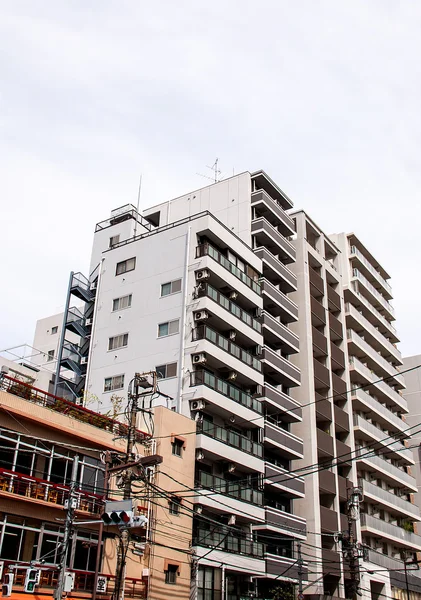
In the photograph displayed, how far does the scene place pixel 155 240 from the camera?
50531mm

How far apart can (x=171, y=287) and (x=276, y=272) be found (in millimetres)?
12283

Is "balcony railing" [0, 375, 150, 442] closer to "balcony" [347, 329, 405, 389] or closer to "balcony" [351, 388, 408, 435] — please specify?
"balcony" [351, 388, 408, 435]

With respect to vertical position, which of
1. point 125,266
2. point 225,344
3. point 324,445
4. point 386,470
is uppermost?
point 125,266

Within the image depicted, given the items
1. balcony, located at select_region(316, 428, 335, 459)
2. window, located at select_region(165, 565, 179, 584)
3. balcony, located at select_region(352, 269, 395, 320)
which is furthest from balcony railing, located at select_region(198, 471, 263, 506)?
balcony, located at select_region(352, 269, 395, 320)

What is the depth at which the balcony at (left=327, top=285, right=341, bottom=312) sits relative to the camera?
221 ft

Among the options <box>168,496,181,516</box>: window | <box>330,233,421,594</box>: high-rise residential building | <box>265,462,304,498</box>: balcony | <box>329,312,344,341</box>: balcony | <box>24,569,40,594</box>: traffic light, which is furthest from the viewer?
<box>329,312,344,341</box>: balcony

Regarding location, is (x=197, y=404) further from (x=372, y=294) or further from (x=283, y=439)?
(x=372, y=294)

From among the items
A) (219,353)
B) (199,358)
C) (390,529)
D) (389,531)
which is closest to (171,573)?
(199,358)

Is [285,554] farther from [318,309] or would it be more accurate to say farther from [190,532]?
[318,309]

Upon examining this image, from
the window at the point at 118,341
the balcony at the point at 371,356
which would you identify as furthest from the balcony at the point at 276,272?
the window at the point at 118,341

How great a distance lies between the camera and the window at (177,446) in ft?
130

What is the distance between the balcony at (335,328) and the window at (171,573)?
3362cm

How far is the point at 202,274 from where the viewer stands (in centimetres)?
4628

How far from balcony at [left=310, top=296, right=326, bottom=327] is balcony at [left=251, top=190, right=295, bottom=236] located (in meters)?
6.83
